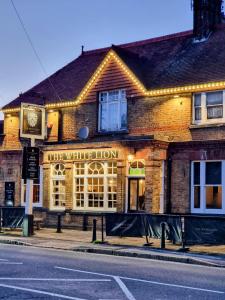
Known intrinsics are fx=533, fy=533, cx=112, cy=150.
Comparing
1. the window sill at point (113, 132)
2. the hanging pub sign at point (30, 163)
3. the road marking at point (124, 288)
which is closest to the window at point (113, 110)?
the window sill at point (113, 132)

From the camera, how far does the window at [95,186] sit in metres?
26.3

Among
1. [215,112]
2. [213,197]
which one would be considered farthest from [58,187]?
[215,112]

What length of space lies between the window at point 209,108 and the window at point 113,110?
4.10 metres

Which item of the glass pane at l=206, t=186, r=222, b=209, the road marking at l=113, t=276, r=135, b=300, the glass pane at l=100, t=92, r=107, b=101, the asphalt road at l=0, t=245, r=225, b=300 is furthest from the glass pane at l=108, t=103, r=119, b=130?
the road marking at l=113, t=276, r=135, b=300

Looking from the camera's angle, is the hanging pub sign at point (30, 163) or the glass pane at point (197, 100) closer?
the hanging pub sign at point (30, 163)

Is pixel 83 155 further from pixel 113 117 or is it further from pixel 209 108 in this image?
pixel 209 108

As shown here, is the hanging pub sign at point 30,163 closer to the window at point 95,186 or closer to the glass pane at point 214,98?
the window at point 95,186

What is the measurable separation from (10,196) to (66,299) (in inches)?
889

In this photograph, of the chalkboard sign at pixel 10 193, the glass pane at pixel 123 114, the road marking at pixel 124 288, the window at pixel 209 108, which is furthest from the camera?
the chalkboard sign at pixel 10 193

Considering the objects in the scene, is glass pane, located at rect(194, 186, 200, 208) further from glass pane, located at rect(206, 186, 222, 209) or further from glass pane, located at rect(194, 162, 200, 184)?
glass pane, located at rect(206, 186, 222, 209)

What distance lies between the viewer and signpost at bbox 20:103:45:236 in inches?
909

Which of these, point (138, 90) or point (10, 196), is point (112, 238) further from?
point (10, 196)

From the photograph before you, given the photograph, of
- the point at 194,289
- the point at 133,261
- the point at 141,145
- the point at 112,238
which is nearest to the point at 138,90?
the point at 141,145

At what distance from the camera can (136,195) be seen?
2564 centimetres
